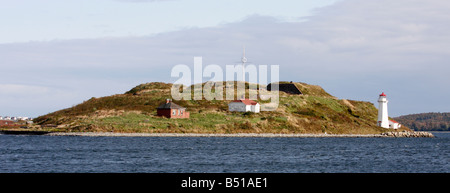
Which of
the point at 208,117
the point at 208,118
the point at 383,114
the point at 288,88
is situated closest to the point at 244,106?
the point at 208,117

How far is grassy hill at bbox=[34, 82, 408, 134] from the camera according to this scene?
347 ft

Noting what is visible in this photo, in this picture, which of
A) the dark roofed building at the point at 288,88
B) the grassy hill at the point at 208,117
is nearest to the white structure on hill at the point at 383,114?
the grassy hill at the point at 208,117

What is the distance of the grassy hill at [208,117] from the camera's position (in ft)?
347

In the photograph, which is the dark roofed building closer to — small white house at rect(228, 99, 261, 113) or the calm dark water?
small white house at rect(228, 99, 261, 113)

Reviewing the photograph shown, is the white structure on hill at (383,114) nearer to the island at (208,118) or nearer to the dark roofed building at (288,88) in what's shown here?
the island at (208,118)

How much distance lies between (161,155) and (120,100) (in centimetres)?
7984

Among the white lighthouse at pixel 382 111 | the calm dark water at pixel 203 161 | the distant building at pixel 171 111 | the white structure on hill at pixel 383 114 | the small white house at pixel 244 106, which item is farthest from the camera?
the white structure on hill at pixel 383 114

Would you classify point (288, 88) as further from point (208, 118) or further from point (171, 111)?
point (171, 111)

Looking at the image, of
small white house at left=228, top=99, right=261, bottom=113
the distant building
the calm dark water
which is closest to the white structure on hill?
small white house at left=228, top=99, right=261, bottom=113

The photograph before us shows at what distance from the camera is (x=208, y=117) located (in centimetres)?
11569

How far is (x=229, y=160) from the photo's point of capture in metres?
53.8
